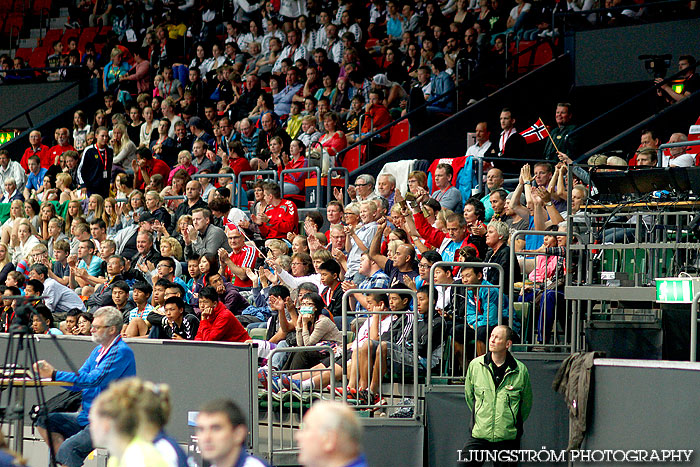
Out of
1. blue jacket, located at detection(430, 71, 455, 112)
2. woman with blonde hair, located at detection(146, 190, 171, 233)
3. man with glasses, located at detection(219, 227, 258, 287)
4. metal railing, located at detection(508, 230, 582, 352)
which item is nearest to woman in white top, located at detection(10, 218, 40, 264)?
woman with blonde hair, located at detection(146, 190, 171, 233)

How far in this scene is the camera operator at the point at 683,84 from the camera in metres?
14.7

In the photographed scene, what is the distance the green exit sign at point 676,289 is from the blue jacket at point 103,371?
13.7ft

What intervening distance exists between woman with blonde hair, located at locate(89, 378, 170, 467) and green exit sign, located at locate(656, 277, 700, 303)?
16.7 feet

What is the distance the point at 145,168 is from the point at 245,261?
4.69 metres

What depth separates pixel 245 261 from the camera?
43.4 ft

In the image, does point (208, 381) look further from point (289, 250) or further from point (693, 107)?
point (693, 107)

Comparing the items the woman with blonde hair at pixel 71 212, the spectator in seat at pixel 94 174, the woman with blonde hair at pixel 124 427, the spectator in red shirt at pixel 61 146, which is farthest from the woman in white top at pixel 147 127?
the woman with blonde hair at pixel 124 427

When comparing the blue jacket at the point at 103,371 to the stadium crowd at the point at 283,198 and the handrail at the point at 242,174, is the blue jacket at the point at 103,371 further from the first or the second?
the handrail at the point at 242,174

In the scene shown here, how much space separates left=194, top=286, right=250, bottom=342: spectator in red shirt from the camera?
10320 millimetres

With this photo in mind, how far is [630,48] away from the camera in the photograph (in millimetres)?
16734

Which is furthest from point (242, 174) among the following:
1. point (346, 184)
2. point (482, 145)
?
point (482, 145)

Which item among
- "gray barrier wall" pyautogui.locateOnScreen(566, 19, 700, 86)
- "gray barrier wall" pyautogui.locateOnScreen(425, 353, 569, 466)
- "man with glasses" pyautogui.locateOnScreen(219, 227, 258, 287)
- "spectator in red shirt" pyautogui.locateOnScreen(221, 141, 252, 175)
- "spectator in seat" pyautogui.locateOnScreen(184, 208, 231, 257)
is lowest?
"gray barrier wall" pyautogui.locateOnScreen(425, 353, 569, 466)

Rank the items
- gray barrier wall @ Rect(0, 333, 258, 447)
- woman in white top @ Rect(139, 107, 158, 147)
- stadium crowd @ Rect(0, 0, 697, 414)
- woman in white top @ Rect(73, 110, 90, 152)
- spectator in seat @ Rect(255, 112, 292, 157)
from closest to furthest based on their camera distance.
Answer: gray barrier wall @ Rect(0, 333, 258, 447)
stadium crowd @ Rect(0, 0, 697, 414)
spectator in seat @ Rect(255, 112, 292, 157)
woman in white top @ Rect(139, 107, 158, 147)
woman in white top @ Rect(73, 110, 90, 152)

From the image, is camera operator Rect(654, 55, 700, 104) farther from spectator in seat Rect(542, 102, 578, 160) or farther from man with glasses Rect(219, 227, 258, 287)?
man with glasses Rect(219, 227, 258, 287)
